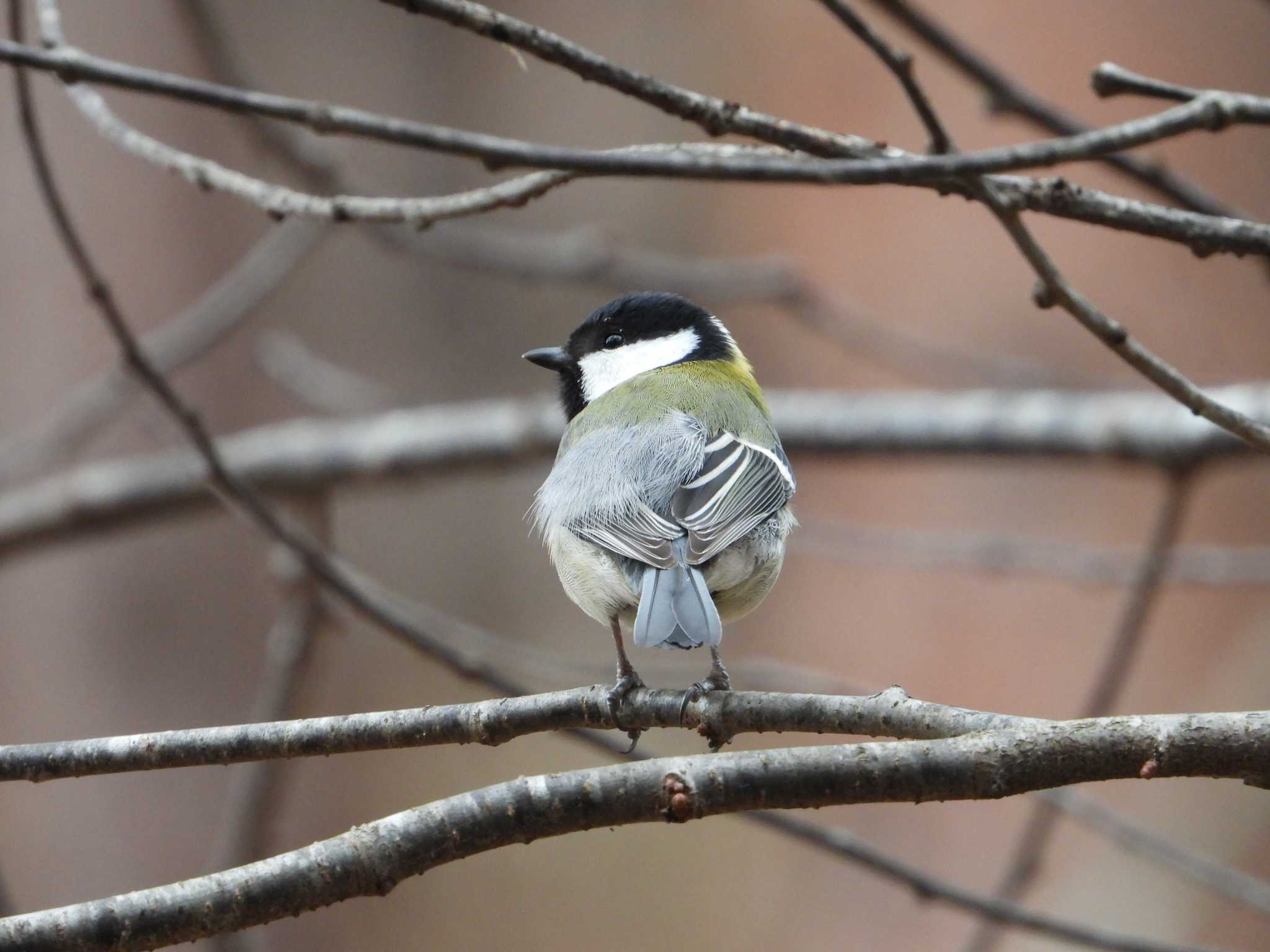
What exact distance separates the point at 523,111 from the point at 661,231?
3.62 ft

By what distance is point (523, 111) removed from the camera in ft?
23.8

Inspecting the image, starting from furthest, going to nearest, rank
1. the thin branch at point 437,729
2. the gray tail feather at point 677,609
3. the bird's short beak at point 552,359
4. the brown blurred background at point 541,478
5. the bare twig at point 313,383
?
the brown blurred background at point 541,478 → the bare twig at point 313,383 → the bird's short beak at point 552,359 → the gray tail feather at point 677,609 → the thin branch at point 437,729

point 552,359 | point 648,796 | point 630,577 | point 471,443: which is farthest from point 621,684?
point 471,443

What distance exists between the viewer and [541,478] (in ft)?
16.4

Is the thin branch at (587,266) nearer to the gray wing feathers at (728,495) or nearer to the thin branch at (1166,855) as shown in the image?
the gray wing feathers at (728,495)

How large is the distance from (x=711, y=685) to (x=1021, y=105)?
121cm

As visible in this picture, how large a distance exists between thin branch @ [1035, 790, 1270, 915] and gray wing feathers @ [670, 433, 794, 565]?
77cm

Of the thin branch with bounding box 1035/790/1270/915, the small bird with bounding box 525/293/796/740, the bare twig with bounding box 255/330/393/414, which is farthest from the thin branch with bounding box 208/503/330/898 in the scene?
the thin branch with bounding box 1035/790/1270/915

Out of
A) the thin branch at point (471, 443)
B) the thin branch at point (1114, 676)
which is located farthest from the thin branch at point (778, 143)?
the thin branch at point (471, 443)

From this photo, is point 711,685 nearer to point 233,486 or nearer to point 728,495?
point 728,495

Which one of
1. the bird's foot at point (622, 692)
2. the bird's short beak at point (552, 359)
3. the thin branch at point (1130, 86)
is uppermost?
the bird's short beak at point (552, 359)

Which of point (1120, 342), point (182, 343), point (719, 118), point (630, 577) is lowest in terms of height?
point (630, 577)

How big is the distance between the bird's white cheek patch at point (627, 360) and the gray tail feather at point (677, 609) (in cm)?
93

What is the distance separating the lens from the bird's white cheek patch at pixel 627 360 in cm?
287
